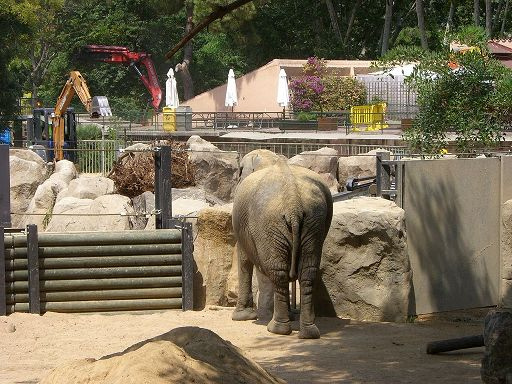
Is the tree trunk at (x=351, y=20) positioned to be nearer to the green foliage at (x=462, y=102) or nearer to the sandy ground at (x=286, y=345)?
the green foliage at (x=462, y=102)

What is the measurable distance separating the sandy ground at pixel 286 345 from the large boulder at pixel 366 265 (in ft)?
0.71

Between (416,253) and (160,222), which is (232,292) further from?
(416,253)

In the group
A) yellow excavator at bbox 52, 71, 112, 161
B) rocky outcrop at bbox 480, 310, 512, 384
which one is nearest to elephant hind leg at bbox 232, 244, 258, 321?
rocky outcrop at bbox 480, 310, 512, 384

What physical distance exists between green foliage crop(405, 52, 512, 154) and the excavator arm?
4098 cm

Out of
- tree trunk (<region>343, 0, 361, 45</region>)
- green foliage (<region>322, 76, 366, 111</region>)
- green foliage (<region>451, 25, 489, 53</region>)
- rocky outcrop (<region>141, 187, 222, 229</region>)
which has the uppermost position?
tree trunk (<region>343, 0, 361, 45</region>)

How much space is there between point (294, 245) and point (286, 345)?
933 millimetres

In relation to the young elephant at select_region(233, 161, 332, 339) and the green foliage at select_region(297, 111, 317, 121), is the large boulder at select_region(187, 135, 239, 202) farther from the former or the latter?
the green foliage at select_region(297, 111, 317, 121)

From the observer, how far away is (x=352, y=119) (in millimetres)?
36281

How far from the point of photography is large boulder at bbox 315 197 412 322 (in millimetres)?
11469

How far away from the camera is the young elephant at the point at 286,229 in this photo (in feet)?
34.8

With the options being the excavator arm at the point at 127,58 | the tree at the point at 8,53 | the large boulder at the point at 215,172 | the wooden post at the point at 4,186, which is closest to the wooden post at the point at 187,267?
the wooden post at the point at 4,186

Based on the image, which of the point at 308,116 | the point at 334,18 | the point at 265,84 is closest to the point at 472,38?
the point at 308,116

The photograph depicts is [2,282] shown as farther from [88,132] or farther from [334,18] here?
[334,18]

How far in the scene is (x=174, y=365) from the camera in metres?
6.73
